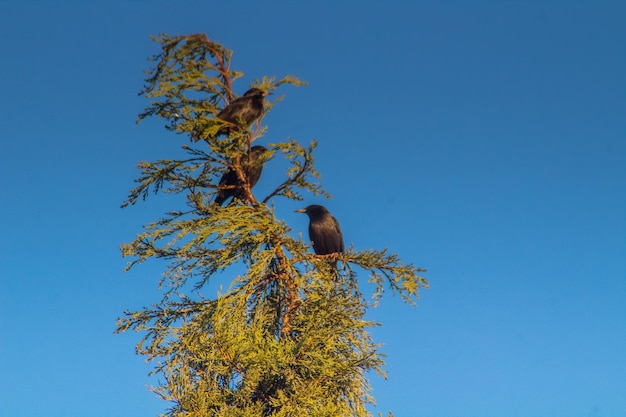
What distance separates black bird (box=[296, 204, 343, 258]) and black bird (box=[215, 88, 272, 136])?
2.29m

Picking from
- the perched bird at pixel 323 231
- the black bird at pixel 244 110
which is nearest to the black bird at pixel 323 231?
the perched bird at pixel 323 231

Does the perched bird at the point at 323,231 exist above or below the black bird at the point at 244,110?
below

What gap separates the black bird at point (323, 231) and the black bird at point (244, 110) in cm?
229

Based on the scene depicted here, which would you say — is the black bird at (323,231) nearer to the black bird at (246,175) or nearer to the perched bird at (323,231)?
the perched bird at (323,231)

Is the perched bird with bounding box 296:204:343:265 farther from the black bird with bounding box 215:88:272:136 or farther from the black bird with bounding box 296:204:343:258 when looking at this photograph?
the black bird with bounding box 215:88:272:136

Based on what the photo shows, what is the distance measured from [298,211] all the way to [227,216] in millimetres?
2455

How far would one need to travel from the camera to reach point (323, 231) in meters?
12.1

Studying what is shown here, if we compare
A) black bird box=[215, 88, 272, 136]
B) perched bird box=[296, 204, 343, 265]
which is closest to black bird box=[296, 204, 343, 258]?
perched bird box=[296, 204, 343, 265]

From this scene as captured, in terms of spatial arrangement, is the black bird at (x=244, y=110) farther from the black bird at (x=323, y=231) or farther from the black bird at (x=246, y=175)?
the black bird at (x=323, y=231)

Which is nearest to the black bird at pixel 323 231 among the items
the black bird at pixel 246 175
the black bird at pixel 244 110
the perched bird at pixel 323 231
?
the perched bird at pixel 323 231

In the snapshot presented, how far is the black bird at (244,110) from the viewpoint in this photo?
10531mm

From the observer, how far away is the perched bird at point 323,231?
1205 cm

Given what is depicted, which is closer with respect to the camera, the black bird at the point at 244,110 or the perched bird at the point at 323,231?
the black bird at the point at 244,110

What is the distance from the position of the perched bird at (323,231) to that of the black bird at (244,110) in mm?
2294
